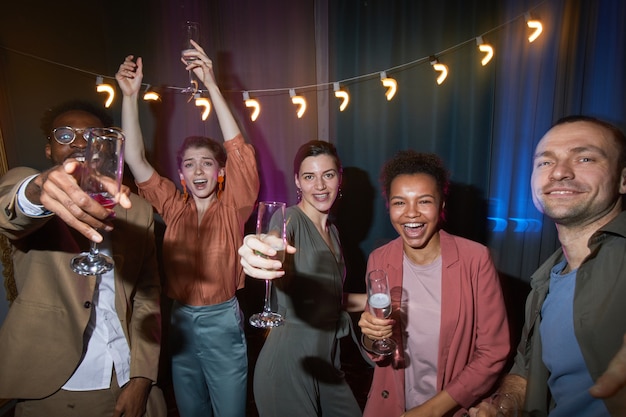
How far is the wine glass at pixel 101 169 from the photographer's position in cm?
107

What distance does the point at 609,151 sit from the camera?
1.51 m

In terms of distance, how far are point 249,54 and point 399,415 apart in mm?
3612

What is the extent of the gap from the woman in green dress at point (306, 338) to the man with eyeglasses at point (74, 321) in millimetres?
660

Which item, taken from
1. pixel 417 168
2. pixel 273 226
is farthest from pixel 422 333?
pixel 273 226

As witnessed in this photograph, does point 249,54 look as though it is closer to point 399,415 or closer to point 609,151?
point 609,151

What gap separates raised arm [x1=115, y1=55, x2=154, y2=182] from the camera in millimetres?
2533

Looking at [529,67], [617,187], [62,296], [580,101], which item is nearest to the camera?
[617,187]

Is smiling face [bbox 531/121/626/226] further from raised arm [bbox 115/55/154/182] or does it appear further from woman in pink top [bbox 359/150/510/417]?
raised arm [bbox 115/55/154/182]

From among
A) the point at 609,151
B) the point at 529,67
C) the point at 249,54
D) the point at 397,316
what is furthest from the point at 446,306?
the point at 249,54

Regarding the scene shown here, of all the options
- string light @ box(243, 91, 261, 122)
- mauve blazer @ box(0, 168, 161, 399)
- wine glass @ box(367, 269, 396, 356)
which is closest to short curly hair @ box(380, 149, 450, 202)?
wine glass @ box(367, 269, 396, 356)

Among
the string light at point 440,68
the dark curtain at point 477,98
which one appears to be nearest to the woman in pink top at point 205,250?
the dark curtain at point 477,98

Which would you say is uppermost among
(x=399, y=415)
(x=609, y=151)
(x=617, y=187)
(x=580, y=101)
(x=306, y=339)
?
(x=580, y=101)

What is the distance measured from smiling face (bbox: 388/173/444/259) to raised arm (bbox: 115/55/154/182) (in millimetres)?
1880

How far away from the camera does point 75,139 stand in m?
1.85
